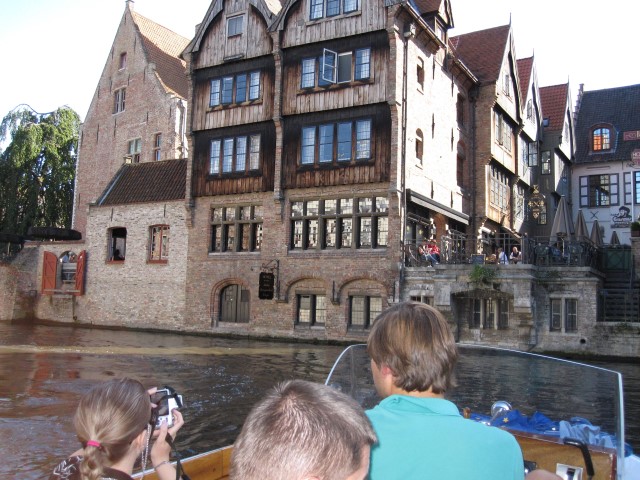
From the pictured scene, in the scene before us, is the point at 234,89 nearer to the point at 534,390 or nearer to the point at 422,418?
the point at 534,390

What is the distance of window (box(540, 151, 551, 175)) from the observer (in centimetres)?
3325

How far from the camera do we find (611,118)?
121 feet

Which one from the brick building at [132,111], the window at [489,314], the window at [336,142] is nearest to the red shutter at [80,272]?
the brick building at [132,111]

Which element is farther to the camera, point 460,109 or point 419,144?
point 460,109

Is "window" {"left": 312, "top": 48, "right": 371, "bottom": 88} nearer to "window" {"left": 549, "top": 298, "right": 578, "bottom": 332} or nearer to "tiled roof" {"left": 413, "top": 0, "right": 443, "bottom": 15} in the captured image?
"tiled roof" {"left": 413, "top": 0, "right": 443, "bottom": 15}

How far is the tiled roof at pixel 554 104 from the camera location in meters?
34.7

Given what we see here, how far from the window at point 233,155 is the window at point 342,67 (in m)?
3.32

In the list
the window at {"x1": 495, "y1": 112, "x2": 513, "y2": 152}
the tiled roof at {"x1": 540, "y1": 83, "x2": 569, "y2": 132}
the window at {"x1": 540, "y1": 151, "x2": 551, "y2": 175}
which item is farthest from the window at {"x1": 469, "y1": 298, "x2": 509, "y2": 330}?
the tiled roof at {"x1": 540, "y1": 83, "x2": 569, "y2": 132}

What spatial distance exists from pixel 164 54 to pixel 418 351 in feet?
118

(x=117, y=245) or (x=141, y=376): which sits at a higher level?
(x=117, y=245)

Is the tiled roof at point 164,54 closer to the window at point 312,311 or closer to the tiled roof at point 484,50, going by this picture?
the tiled roof at point 484,50

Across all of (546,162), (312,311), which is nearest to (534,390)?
(312,311)

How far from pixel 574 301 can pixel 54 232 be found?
83.4 ft

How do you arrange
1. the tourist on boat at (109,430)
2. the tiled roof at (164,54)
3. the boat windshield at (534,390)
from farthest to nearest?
the tiled roof at (164,54)
the boat windshield at (534,390)
the tourist on boat at (109,430)
